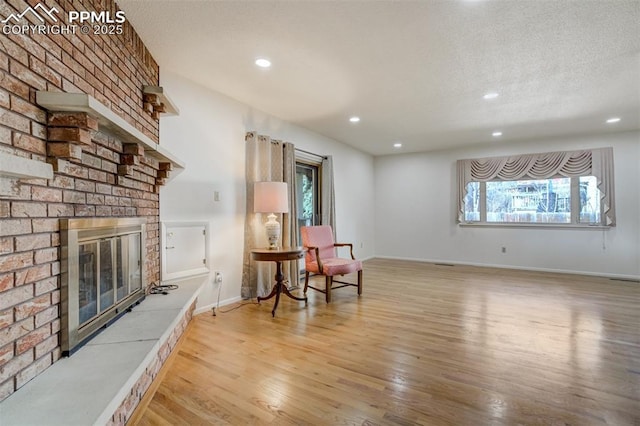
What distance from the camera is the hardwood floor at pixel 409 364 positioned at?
62.9 inches

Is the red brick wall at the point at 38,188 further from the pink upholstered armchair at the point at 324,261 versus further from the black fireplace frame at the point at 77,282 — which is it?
the pink upholstered armchair at the point at 324,261

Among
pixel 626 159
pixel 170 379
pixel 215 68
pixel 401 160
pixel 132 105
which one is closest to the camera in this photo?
pixel 170 379

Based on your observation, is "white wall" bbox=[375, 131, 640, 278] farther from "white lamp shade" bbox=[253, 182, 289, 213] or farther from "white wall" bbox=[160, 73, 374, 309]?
"white lamp shade" bbox=[253, 182, 289, 213]

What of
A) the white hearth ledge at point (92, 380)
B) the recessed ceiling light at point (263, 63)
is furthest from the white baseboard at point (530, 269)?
the white hearth ledge at point (92, 380)

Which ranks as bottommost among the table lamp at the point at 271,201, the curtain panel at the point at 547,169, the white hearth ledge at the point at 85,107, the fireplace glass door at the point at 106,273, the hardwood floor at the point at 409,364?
the hardwood floor at the point at 409,364

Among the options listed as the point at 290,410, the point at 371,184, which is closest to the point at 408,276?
the point at 371,184

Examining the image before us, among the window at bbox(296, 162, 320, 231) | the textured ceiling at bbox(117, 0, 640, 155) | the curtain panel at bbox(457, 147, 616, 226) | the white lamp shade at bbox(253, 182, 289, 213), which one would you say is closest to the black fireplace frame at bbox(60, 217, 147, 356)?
the textured ceiling at bbox(117, 0, 640, 155)

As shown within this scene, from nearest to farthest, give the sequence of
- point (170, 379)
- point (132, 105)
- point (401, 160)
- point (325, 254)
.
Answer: point (170, 379), point (132, 105), point (325, 254), point (401, 160)

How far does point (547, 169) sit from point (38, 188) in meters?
6.60

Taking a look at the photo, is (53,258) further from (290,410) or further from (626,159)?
(626,159)

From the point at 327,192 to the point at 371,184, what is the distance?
7.51 ft

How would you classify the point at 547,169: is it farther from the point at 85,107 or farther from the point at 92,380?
the point at 92,380

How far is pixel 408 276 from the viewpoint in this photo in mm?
5047

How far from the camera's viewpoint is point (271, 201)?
11.0ft
